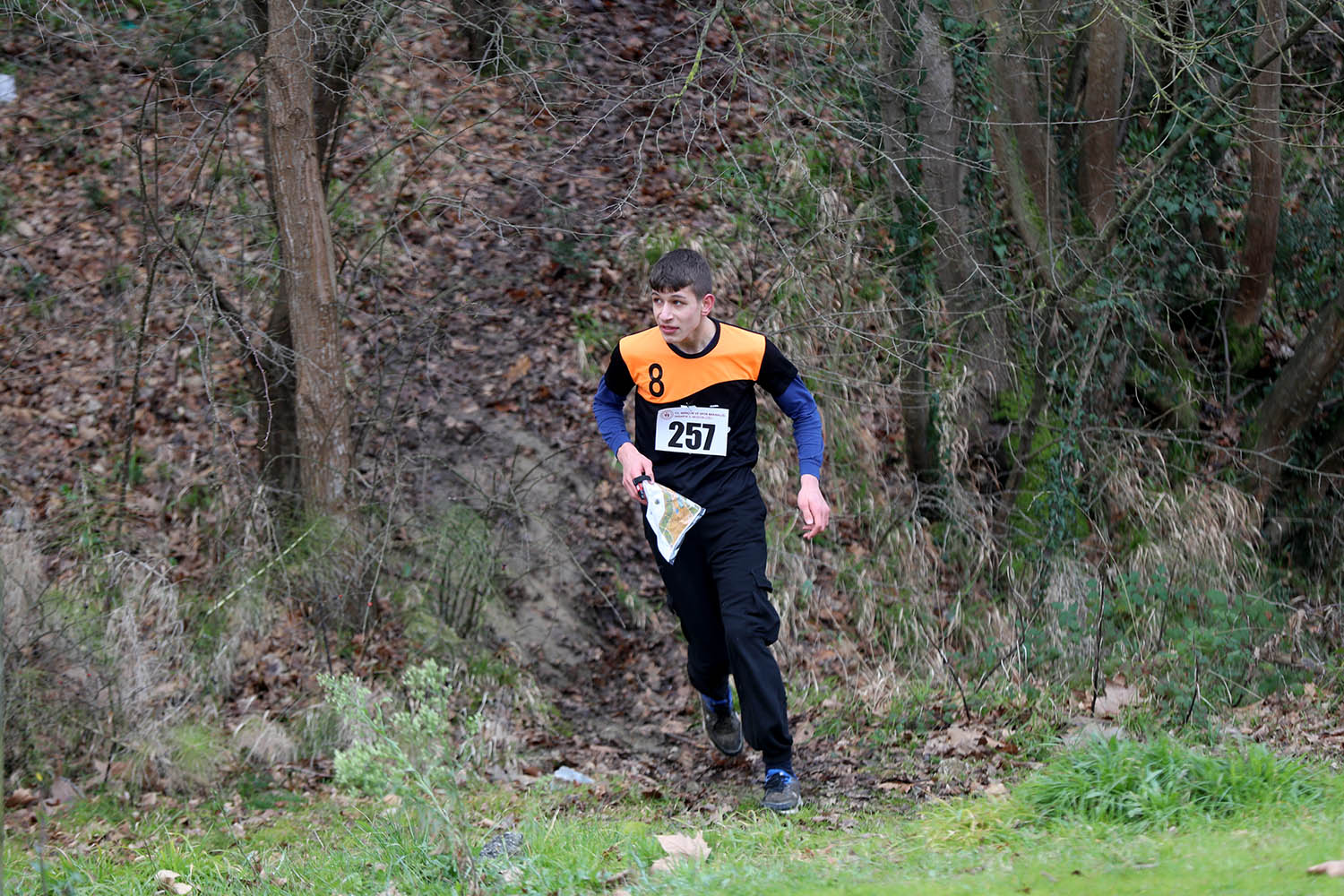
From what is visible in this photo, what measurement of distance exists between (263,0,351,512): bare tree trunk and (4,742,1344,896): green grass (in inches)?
98.6

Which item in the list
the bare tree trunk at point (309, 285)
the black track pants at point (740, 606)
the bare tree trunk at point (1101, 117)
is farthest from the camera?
the bare tree trunk at point (1101, 117)

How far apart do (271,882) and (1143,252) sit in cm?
827

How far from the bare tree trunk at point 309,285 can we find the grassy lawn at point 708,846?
2478 mm

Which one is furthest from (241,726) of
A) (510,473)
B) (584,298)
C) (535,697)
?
(584,298)

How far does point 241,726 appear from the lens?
6480 millimetres

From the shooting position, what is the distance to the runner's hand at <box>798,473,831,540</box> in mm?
4961

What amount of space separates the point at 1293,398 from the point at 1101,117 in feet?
9.13

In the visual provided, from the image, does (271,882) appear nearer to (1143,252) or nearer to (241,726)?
(241,726)

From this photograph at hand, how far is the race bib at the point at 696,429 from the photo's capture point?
532cm

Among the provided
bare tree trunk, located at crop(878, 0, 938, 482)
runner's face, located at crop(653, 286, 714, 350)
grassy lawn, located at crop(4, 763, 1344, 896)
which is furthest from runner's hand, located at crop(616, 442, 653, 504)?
bare tree trunk, located at crop(878, 0, 938, 482)

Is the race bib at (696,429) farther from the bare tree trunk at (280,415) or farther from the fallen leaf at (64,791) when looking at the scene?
the fallen leaf at (64,791)

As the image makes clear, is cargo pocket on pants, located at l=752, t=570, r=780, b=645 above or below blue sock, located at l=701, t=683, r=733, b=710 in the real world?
above

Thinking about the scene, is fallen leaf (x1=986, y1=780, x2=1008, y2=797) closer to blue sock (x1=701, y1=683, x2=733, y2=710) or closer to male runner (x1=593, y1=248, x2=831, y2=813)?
male runner (x1=593, y1=248, x2=831, y2=813)

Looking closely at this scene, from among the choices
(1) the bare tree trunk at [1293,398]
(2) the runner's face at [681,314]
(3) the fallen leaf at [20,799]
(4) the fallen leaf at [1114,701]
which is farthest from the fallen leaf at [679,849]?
(1) the bare tree trunk at [1293,398]
